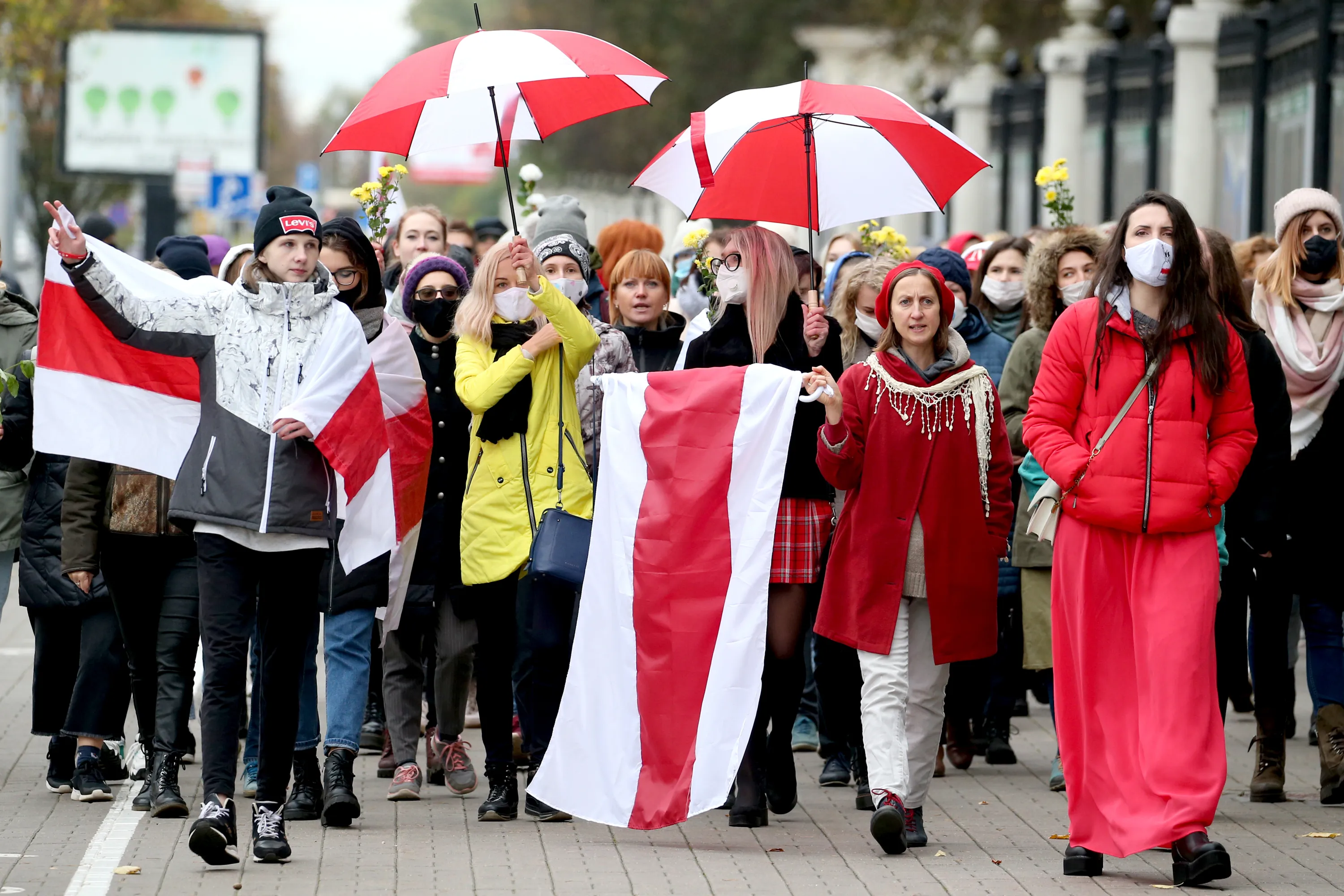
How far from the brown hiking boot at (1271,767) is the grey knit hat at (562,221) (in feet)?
10.9

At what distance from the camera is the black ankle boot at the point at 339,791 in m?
Result: 7.72

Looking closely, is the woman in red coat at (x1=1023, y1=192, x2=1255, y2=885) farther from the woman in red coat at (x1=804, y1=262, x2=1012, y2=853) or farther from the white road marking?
the white road marking

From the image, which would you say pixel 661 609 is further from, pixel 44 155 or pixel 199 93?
pixel 44 155

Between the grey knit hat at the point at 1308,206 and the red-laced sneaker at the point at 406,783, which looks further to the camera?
the grey knit hat at the point at 1308,206

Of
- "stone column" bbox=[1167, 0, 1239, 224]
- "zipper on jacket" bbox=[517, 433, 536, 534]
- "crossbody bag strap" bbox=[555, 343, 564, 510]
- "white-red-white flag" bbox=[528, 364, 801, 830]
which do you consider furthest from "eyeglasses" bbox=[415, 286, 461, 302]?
"stone column" bbox=[1167, 0, 1239, 224]

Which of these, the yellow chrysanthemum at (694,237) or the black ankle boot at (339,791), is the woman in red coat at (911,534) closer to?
the black ankle boot at (339,791)

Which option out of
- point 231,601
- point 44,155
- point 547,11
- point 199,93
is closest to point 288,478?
point 231,601

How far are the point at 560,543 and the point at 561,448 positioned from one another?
1.24 ft

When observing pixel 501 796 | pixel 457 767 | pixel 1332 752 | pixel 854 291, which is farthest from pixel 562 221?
pixel 1332 752

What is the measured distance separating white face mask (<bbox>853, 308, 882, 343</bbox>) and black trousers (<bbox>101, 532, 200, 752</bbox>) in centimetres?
287

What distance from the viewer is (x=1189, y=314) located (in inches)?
274

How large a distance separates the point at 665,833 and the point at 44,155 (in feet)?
116

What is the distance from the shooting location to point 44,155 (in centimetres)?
4034

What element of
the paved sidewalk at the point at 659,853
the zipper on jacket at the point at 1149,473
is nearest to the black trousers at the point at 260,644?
the paved sidewalk at the point at 659,853
